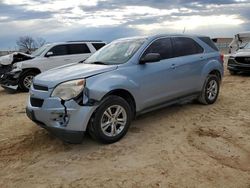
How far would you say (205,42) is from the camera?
310 inches

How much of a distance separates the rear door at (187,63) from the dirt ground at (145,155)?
1.95 ft

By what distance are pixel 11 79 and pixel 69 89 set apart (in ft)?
24.2

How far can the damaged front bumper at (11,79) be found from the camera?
11.7 meters

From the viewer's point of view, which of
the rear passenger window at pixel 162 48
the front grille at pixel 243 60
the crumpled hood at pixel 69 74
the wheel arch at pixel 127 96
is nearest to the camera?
the crumpled hood at pixel 69 74

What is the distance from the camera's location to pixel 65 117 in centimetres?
500

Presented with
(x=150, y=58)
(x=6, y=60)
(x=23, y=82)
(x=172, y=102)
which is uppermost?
(x=150, y=58)

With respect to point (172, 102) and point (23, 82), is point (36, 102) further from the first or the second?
point (23, 82)

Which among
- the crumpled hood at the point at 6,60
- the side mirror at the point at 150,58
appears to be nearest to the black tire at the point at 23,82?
the crumpled hood at the point at 6,60

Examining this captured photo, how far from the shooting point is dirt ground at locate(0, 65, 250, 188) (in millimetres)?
4195

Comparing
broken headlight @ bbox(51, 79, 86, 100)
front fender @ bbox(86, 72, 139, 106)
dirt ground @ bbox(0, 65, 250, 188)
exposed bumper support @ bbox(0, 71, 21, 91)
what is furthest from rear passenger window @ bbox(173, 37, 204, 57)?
exposed bumper support @ bbox(0, 71, 21, 91)

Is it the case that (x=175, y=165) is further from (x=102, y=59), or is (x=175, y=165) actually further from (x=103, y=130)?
(x=102, y=59)

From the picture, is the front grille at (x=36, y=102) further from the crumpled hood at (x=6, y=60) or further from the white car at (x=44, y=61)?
the crumpled hood at (x=6, y=60)

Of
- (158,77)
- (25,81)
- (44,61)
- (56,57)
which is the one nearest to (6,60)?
(25,81)

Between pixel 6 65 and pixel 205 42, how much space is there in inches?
295
